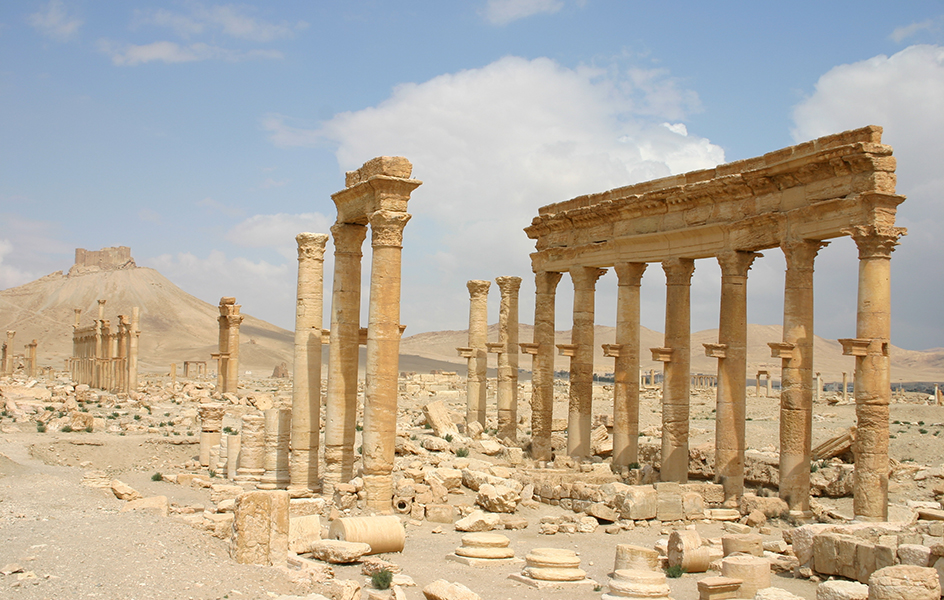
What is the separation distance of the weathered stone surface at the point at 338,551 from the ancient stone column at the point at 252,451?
6884 millimetres

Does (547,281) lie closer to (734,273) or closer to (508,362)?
(508,362)

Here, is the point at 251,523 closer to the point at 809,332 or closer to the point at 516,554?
the point at 516,554

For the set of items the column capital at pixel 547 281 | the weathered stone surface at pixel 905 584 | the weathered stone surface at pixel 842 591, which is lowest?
the weathered stone surface at pixel 842 591

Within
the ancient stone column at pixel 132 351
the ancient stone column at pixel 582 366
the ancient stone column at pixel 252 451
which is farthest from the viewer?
the ancient stone column at pixel 132 351

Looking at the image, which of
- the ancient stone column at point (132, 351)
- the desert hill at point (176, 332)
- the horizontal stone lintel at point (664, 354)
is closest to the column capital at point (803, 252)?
the horizontal stone lintel at point (664, 354)

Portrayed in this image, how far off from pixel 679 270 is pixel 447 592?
42.9 ft

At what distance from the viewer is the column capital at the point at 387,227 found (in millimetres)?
15461

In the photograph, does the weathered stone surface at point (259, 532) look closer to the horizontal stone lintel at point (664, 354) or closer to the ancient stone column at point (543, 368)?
the horizontal stone lintel at point (664, 354)

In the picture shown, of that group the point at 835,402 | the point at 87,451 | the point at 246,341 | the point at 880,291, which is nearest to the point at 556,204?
the point at 880,291

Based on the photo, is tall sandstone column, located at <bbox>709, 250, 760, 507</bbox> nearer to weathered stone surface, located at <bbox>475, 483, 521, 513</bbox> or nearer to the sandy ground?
the sandy ground

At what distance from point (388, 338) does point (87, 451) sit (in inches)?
574

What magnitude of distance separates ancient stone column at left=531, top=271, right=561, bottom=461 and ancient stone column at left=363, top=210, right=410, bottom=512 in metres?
9.82

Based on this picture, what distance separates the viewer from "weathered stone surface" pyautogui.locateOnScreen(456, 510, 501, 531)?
50.4 feet

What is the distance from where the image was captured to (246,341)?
12394 cm
